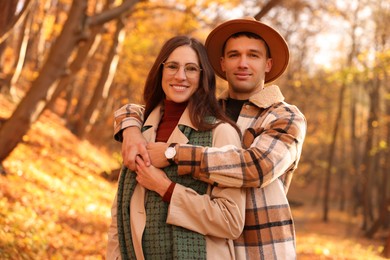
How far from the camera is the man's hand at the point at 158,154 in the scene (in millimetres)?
3055

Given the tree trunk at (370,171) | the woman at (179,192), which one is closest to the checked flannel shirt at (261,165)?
the woman at (179,192)

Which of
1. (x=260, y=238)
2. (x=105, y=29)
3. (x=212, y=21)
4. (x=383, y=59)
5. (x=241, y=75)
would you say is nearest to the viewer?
(x=260, y=238)

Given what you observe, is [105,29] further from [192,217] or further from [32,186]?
[192,217]

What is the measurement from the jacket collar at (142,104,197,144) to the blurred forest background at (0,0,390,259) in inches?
107

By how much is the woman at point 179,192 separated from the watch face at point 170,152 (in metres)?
0.10

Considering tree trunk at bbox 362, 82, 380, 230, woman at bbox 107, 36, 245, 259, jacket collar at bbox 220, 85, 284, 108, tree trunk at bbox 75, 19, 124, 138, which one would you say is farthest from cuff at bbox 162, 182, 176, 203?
tree trunk at bbox 362, 82, 380, 230

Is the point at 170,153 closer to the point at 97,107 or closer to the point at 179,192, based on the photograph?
the point at 179,192

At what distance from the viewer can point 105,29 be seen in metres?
10.7

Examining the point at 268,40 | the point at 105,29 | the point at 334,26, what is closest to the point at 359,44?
the point at 334,26

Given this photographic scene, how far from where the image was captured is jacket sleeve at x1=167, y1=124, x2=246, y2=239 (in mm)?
2922

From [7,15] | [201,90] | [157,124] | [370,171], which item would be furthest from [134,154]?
[370,171]

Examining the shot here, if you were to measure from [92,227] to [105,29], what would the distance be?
3815mm

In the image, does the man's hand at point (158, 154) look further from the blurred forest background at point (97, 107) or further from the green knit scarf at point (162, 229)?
the blurred forest background at point (97, 107)

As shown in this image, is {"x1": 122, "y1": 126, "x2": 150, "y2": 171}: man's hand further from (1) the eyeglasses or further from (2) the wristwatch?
(1) the eyeglasses
